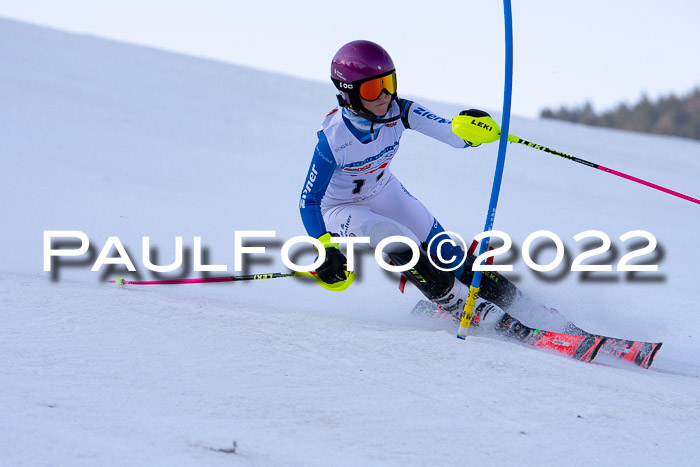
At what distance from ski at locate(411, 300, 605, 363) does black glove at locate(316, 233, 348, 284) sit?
83 centimetres

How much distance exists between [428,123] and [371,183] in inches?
18.1

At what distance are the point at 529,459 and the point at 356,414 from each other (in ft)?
1.76

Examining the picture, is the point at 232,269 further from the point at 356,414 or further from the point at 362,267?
the point at 356,414

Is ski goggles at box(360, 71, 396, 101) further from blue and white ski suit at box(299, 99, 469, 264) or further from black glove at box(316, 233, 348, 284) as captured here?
black glove at box(316, 233, 348, 284)

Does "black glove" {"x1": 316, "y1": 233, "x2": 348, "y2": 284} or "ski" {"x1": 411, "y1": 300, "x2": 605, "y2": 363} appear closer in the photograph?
"ski" {"x1": 411, "y1": 300, "x2": 605, "y2": 363}

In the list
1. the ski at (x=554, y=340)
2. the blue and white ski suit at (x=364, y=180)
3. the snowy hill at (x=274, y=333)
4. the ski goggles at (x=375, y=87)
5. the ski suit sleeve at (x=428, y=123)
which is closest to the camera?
the snowy hill at (x=274, y=333)

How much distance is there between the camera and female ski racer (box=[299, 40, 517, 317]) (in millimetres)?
3490

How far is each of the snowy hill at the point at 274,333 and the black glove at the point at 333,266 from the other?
9.1 inches

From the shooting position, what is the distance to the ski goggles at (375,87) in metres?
3.47

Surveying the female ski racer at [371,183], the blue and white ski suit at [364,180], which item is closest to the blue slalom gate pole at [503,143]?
the female ski racer at [371,183]

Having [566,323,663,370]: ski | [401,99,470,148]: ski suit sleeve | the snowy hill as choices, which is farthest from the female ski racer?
[566,323,663,370]: ski

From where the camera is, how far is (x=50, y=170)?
7.07 m

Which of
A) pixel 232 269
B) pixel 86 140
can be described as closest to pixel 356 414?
pixel 232 269

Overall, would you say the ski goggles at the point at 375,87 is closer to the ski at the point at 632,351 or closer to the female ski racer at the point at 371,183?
the female ski racer at the point at 371,183
